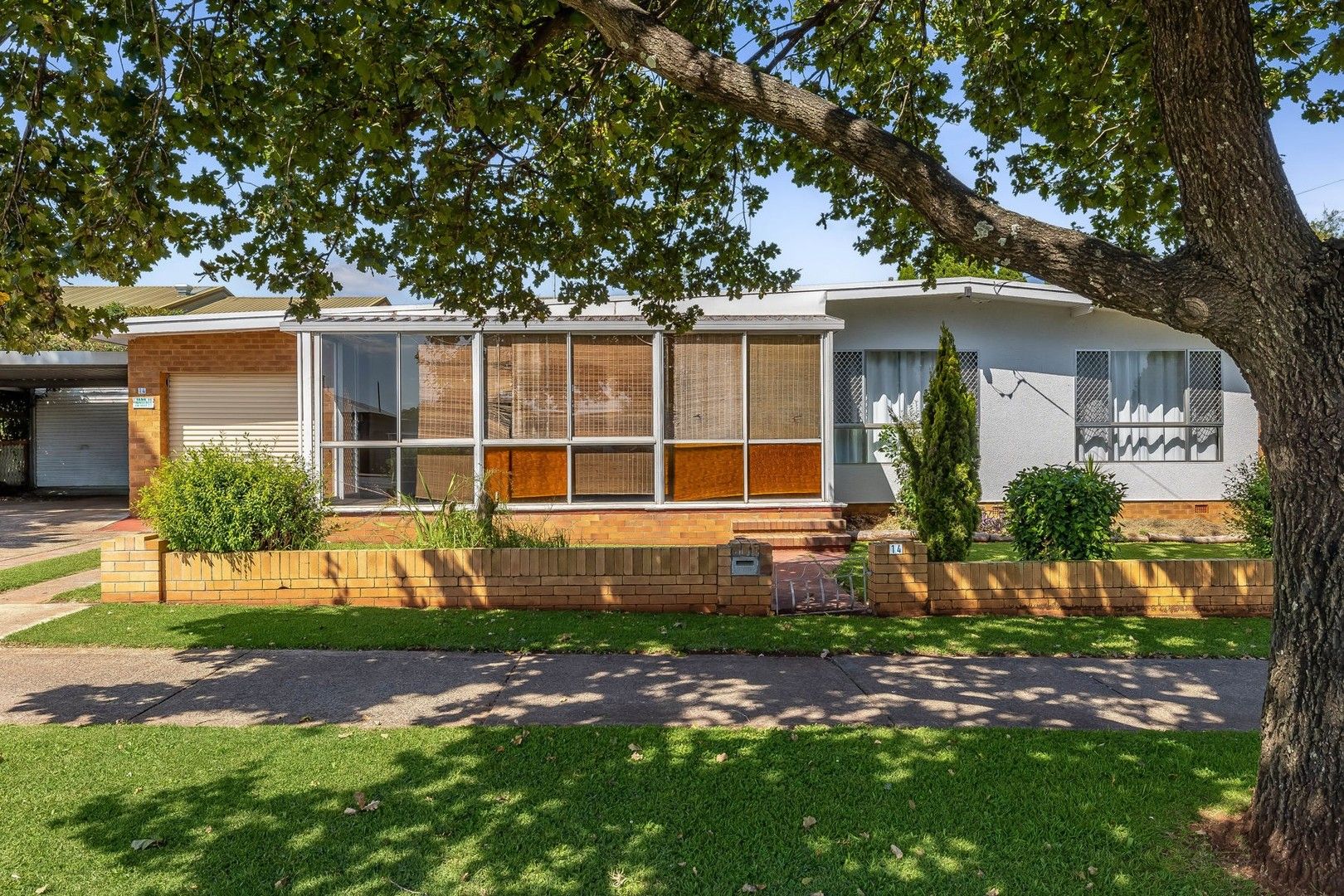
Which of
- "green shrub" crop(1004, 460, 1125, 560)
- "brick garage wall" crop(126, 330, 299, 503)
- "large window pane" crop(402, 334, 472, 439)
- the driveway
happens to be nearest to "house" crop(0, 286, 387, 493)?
the driveway

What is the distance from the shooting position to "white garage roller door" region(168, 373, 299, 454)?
14.2m

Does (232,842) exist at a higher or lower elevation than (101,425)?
lower

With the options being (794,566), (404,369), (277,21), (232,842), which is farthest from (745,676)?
(404,369)

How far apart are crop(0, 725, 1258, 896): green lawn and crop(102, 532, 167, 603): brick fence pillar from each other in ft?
10.4

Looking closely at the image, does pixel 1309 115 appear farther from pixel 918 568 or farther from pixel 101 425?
pixel 101 425

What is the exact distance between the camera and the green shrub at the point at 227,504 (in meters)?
7.13

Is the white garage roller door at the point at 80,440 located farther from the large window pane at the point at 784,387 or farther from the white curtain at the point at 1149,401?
the white curtain at the point at 1149,401

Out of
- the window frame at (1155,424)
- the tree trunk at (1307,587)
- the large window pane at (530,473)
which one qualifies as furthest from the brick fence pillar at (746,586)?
the window frame at (1155,424)

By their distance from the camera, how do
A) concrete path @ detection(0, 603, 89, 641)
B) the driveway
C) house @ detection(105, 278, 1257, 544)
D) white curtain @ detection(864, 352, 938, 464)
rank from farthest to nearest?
1. white curtain @ detection(864, 352, 938, 464)
2. house @ detection(105, 278, 1257, 544)
3. the driveway
4. concrete path @ detection(0, 603, 89, 641)

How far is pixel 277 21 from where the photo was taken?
17.1 ft

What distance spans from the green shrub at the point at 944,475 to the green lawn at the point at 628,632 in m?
1.47

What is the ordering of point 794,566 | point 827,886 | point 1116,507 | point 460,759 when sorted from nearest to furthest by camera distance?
1. point 827,886
2. point 460,759
3. point 1116,507
4. point 794,566

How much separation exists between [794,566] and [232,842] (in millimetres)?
7101

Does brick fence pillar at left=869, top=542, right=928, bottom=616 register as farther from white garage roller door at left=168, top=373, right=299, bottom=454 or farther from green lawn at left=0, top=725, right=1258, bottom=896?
white garage roller door at left=168, top=373, right=299, bottom=454
